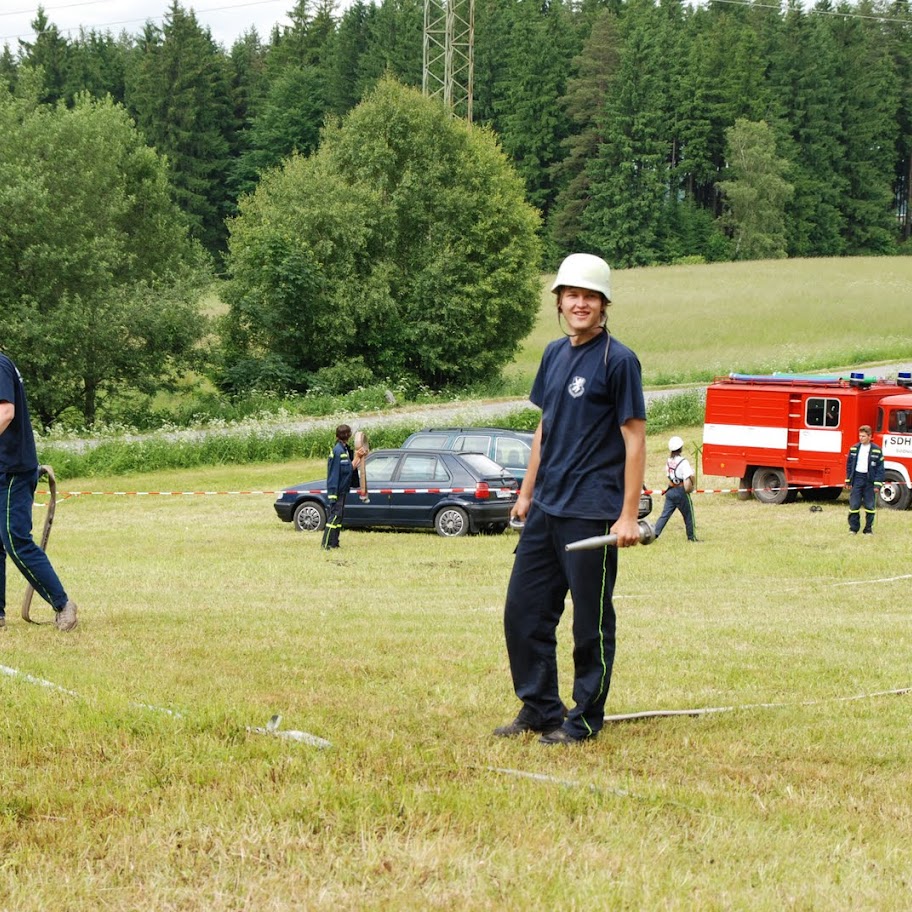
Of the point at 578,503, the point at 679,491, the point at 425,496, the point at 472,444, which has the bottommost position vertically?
the point at 425,496

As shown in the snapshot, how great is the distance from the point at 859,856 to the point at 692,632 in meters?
5.42

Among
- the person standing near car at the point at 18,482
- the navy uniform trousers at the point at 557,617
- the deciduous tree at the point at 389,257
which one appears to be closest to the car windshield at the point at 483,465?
the person standing near car at the point at 18,482

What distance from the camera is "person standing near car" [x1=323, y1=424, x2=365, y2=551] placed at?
18516 millimetres

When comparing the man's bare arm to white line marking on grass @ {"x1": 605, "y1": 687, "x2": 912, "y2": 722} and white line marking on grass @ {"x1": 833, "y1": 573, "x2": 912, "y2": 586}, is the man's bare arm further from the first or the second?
white line marking on grass @ {"x1": 833, "y1": 573, "x2": 912, "y2": 586}

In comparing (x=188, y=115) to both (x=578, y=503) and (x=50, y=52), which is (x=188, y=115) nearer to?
(x=50, y=52)

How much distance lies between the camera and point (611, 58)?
363 feet

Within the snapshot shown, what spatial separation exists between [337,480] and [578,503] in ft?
43.3

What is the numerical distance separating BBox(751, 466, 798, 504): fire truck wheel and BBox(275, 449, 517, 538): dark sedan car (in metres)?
6.87

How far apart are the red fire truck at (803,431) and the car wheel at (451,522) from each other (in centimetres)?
773

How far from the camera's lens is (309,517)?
72.6ft

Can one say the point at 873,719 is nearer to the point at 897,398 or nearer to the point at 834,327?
the point at 897,398

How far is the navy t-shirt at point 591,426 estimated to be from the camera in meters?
5.46

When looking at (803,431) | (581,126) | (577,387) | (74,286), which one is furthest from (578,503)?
(581,126)

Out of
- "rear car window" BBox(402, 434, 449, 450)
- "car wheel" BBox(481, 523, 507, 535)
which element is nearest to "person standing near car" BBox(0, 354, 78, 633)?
"car wheel" BBox(481, 523, 507, 535)
